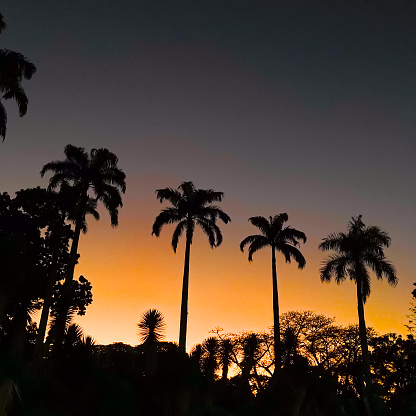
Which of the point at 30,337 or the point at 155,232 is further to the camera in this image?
the point at 155,232

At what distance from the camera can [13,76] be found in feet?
83.7

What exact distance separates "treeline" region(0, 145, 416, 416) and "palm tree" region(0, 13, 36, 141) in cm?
807

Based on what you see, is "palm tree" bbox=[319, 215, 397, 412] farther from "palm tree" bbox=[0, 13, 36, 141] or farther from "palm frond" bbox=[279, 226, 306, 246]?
"palm tree" bbox=[0, 13, 36, 141]

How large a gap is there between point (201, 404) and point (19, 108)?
19.3 m

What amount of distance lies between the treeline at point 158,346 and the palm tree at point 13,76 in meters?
8.07

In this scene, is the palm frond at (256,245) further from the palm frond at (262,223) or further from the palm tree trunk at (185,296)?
the palm tree trunk at (185,296)

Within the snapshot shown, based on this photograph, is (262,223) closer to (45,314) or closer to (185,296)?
(185,296)

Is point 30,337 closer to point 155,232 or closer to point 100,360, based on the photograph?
point 155,232

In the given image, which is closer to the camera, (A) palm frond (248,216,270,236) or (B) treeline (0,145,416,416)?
(B) treeline (0,145,416,416)

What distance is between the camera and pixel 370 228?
45.0 metres

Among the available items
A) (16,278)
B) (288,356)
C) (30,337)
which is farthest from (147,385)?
(30,337)

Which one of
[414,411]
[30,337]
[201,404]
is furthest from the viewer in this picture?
[30,337]

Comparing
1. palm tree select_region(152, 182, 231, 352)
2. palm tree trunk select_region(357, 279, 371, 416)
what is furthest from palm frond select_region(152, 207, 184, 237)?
palm tree trunk select_region(357, 279, 371, 416)

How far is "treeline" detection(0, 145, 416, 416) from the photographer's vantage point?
12.6 m
